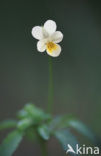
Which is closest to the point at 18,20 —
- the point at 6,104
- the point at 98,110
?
the point at 6,104

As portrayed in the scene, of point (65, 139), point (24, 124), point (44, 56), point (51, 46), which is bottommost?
point (65, 139)

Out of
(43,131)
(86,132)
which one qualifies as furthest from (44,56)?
(43,131)

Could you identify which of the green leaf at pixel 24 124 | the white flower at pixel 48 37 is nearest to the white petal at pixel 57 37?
the white flower at pixel 48 37

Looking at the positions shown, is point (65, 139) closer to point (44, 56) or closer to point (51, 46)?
point (51, 46)

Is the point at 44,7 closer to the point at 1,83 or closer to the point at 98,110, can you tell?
the point at 1,83

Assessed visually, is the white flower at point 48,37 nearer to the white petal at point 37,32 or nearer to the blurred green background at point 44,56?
the white petal at point 37,32

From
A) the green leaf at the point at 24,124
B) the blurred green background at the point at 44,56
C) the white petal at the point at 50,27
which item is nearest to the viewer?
the white petal at the point at 50,27
